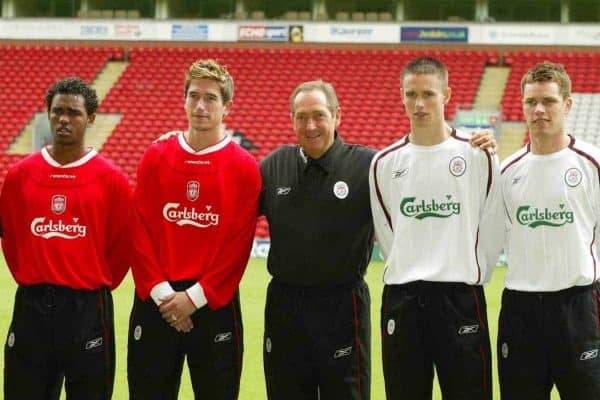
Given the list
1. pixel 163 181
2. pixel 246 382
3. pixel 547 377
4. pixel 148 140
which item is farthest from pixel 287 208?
pixel 148 140

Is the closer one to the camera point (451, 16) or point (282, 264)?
point (282, 264)

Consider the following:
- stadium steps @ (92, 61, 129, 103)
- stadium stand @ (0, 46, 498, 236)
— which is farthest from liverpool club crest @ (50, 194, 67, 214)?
stadium steps @ (92, 61, 129, 103)

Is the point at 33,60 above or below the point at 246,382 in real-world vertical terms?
above

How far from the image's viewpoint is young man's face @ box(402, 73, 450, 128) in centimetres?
404

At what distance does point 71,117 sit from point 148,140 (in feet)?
61.8

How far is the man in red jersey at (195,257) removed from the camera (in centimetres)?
402

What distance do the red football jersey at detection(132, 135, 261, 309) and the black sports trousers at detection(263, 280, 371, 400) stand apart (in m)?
0.34

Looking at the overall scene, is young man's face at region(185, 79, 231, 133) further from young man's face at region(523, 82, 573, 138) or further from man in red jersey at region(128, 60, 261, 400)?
young man's face at region(523, 82, 573, 138)

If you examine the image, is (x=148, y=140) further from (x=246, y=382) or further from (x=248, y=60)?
(x=246, y=382)

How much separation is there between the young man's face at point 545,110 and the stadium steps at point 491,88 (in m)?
Result: 19.3

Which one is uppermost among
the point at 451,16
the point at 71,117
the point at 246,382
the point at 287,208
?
the point at 451,16

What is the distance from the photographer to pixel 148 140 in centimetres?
2261

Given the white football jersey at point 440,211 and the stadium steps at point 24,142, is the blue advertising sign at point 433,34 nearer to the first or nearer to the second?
the stadium steps at point 24,142

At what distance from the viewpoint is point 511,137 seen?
2166 centimetres
